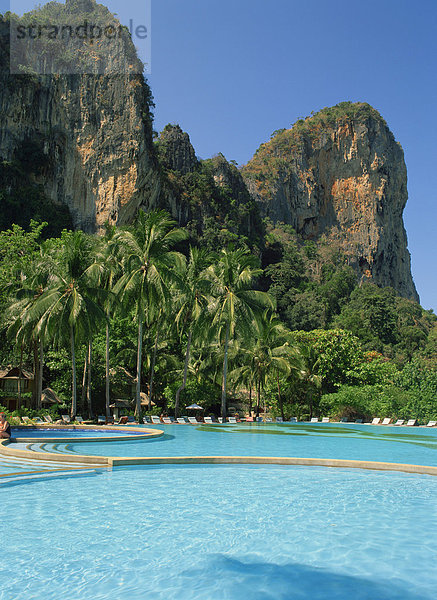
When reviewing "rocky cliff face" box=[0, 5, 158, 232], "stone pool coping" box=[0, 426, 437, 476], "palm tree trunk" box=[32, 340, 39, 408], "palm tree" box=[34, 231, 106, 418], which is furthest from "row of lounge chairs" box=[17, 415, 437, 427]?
"rocky cliff face" box=[0, 5, 158, 232]

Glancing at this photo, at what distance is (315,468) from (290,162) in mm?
94969

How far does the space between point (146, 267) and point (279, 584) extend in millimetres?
21126

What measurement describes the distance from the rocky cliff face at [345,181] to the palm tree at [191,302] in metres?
71.7

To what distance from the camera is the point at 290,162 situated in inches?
3952

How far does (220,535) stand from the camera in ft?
20.3

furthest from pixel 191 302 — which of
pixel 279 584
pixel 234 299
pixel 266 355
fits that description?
pixel 279 584

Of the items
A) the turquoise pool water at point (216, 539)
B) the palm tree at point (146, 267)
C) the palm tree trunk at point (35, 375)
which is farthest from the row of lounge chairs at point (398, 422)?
the turquoise pool water at point (216, 539)

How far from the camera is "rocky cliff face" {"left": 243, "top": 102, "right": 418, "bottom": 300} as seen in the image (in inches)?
3959

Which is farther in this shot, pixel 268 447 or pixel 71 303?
pixel 71 303

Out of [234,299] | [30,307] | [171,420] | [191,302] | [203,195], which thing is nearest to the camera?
[30,307]

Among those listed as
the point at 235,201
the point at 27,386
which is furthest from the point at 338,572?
the point at 235,201

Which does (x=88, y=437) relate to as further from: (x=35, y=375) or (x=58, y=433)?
(x=35, y=375)

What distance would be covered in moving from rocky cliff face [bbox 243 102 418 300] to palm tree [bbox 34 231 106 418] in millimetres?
78042

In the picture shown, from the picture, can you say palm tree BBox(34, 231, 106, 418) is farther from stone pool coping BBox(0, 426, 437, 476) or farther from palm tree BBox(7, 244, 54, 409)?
stone pool coping BBox(0, 426, 437, 476)
